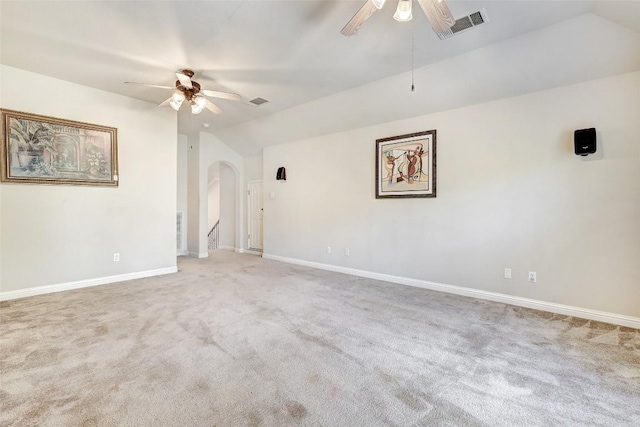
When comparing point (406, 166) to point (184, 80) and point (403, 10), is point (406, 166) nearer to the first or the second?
point (403, 10)

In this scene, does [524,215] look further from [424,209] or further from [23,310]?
[23,310]

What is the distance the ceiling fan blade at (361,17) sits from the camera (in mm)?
1983

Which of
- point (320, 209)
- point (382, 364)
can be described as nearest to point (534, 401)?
point (382, 364)

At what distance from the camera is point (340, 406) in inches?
67.6

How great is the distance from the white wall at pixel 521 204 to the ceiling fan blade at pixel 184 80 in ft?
9.03

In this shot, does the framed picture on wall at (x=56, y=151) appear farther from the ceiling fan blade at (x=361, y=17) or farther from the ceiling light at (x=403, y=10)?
the ceiling light at (x=403, y=10)

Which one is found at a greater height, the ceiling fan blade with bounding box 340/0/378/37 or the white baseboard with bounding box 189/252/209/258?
the ceiling fan blade with bounding box 340/0/378/37

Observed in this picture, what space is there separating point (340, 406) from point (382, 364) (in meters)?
0.59

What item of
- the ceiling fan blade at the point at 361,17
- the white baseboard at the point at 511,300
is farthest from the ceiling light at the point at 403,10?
the white baseboard at the point at 511,300

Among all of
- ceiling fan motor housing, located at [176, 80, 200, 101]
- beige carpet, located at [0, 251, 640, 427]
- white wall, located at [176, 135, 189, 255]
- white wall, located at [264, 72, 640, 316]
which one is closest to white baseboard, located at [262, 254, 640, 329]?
white wall, located at [264, 72, 640, 316]

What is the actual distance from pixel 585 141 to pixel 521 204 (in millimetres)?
888

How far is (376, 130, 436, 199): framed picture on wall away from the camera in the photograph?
4.29m

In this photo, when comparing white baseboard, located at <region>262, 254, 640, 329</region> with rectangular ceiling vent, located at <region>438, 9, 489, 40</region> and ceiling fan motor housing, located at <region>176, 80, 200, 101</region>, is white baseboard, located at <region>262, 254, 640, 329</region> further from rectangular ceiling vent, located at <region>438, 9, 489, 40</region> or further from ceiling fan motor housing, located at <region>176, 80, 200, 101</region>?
ceiling fan motor housing, located at <region>176, 80, 200, 101</region>

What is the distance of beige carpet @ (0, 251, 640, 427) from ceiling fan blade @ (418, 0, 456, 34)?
2.56 metres
